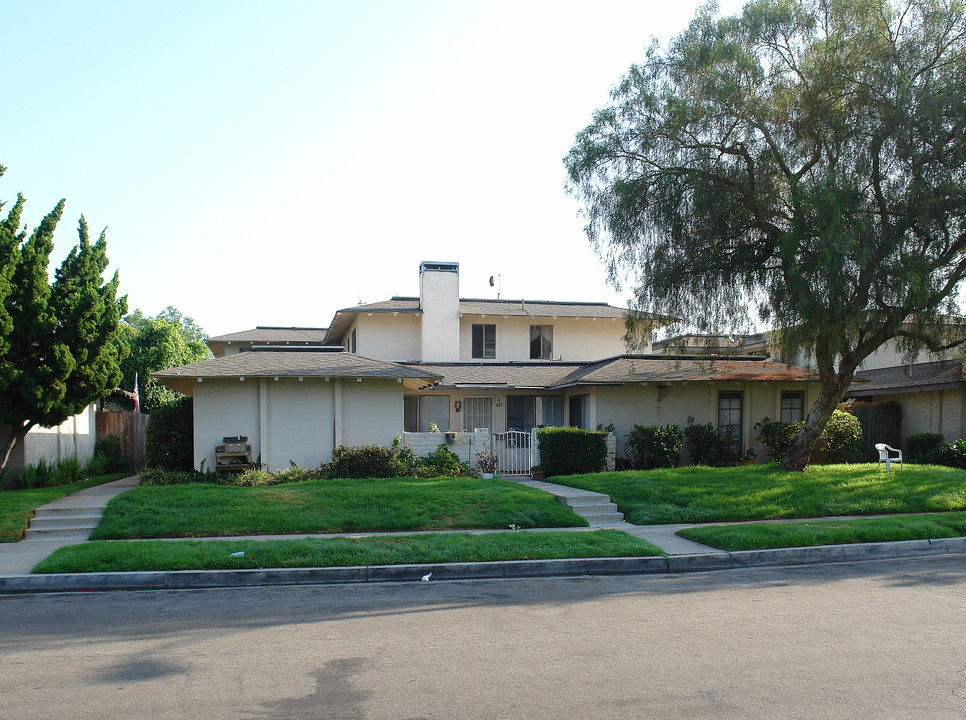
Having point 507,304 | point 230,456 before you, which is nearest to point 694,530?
point 230,456

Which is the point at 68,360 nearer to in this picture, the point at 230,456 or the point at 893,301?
the point at 230,456

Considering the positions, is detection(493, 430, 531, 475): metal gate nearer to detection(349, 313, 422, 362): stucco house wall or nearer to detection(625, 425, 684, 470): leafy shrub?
detection(625, 425, 684, 470): leafy shrub

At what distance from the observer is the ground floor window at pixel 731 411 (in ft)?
71.6

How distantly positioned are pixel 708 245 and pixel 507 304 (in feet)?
51.8

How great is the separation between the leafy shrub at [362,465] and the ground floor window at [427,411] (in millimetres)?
7642

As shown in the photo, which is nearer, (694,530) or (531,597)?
(531,597)

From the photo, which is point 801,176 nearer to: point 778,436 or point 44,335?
point 778,436

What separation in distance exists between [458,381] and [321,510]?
11356mm

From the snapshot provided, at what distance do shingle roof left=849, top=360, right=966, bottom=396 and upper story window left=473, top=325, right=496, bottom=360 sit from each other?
13543 millimetres

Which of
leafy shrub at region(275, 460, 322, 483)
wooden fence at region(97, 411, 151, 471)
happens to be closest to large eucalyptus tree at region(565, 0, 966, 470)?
leafy shrub at region(275, 460, 322, 483)

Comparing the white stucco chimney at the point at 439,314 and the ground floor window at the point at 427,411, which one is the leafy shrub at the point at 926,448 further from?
the white stucco chimney at the point at 439,314

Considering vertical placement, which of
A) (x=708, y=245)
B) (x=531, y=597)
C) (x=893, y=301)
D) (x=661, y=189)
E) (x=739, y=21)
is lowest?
(x=531, y=597)

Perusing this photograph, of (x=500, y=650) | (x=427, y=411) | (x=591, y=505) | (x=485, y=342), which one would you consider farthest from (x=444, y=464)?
(x=485, y=342)

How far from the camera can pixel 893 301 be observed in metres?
14.7
